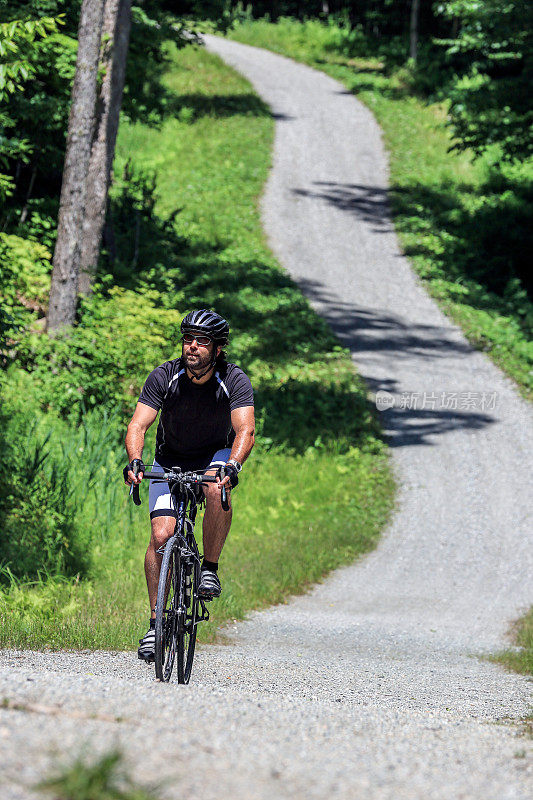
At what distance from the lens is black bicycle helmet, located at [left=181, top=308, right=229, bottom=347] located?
6.02 metres

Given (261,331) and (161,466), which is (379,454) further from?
(161,466)

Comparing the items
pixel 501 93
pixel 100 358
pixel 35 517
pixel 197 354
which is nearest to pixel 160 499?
pixel 197 354

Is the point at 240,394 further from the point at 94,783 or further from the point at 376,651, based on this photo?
the point at 376,651

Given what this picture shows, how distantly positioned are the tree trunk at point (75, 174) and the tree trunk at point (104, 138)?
1064 millimetres

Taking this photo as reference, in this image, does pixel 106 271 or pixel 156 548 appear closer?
pixel 156 548

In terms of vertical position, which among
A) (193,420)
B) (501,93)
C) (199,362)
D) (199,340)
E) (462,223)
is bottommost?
(193,420)

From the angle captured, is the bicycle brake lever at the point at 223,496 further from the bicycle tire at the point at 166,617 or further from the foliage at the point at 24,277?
the foliage at the point at 24,277

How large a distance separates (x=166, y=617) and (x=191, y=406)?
137cm

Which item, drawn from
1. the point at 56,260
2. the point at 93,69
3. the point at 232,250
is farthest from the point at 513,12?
the point at 56,260

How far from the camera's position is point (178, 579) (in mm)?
6102

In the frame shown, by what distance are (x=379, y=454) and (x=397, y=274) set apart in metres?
9.74

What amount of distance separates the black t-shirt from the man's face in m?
0.12

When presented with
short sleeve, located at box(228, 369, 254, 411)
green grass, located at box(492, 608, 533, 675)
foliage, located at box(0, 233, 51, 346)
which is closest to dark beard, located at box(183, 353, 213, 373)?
short sleeve, located at box(228, 369, 254, 411)

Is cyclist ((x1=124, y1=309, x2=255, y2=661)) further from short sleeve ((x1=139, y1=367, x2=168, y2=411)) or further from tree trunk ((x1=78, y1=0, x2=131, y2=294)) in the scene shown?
tree trunk ((x1=78, y1=0, x2=131, y2=294))
